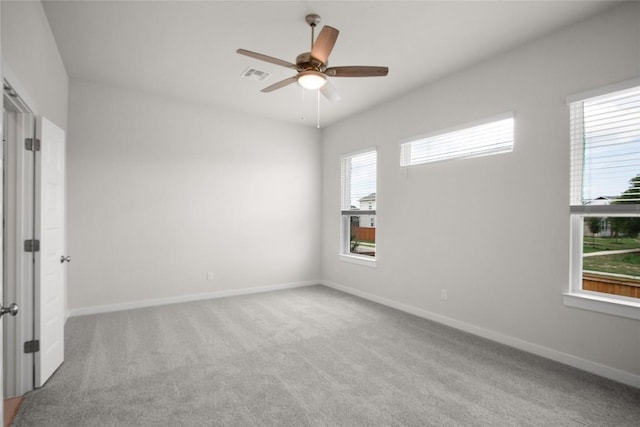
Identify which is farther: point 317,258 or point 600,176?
point 317,258

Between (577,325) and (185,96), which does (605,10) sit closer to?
(577,325)

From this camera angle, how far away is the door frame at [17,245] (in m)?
2.52

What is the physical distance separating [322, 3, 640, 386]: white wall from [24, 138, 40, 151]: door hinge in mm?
3810

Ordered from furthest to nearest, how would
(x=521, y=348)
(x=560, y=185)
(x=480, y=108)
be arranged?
(x=480, y=108) < (x=521, y=348) < (x=560, y=185)

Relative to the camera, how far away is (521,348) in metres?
3.36

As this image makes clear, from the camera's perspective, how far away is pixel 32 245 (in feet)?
8.54

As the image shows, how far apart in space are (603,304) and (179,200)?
4901mm

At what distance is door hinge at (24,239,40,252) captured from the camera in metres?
2.57

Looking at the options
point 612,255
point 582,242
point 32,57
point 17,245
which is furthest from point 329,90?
point 612,255

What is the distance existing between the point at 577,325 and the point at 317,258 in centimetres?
407

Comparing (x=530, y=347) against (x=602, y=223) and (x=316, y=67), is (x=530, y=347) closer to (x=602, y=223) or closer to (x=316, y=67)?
(x=602, y=223)

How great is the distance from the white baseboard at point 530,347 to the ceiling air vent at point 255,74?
10.9 feet

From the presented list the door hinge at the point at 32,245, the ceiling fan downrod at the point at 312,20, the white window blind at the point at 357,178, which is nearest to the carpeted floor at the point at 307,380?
the door hinge at the point at 32,245

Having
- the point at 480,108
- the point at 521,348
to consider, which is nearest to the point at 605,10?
the point at 480,108
